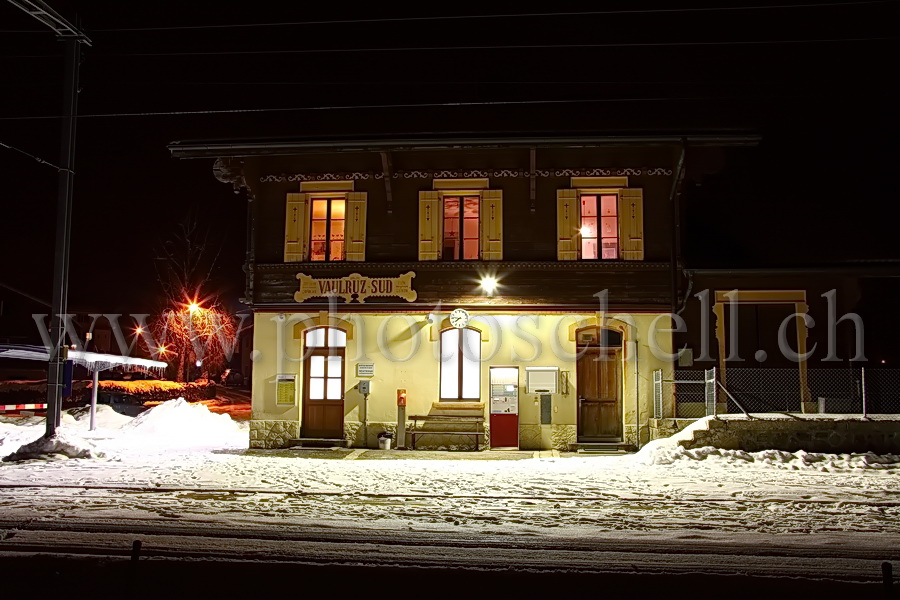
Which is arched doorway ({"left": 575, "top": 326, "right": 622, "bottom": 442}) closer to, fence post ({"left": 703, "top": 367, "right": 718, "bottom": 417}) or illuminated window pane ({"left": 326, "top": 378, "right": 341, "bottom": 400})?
fence post ({"left": 703, "top": 367, "right": 718, "bottom": 417})

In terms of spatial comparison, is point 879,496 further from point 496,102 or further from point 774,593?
point 496,102

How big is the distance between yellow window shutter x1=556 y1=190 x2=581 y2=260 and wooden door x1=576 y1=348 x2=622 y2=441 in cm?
231

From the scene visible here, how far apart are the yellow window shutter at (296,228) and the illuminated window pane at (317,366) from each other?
240cm

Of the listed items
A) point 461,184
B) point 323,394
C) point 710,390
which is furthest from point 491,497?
point 461,184

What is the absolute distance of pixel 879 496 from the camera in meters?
10.7

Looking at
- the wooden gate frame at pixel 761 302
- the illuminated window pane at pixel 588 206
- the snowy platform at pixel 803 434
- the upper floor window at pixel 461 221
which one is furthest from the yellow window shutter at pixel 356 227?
the wooden gate frame at pixel 761 302

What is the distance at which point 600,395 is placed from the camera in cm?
1697

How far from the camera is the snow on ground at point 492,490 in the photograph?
30.0 feet

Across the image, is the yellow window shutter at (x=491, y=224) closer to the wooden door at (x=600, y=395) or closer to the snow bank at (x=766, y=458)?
the wooden door at (x=600, y=395)

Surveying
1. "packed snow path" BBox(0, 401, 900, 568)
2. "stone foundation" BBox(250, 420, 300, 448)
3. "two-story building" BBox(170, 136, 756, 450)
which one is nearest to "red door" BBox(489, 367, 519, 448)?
"two-story building" BBox(170, 136, 756, 450)

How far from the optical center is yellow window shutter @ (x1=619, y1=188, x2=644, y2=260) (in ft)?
55.1

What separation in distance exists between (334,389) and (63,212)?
695cm

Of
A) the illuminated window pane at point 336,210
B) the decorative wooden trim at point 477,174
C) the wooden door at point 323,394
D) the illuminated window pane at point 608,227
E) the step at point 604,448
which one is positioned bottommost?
the step at point 604,448

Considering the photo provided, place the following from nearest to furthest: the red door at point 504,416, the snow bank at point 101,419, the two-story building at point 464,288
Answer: the red door at point 504,416, the two-story building at point 464,288, the snow bank at point 101,419
